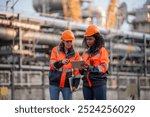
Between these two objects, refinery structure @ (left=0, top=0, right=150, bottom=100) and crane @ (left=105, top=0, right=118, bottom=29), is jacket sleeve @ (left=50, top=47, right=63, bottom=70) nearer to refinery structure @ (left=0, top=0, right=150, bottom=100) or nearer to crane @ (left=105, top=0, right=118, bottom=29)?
refinery structure @ (left=0, top=0, right=150, bottom=100)

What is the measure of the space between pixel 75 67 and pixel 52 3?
18911 mm

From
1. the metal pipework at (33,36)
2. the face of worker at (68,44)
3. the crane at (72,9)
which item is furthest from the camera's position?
the crane at (72,9)

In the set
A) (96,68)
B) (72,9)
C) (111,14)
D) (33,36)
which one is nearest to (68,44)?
(96,68)

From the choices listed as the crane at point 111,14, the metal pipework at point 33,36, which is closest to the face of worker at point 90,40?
the metal pipework at point 33,36

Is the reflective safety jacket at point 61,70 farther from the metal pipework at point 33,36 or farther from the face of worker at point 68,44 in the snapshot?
the metal pipework at point 33,36

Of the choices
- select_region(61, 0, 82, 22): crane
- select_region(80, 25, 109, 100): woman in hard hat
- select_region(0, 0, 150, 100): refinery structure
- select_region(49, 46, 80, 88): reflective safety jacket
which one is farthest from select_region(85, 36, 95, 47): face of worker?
select_region(61, 0, 82, 22): crane

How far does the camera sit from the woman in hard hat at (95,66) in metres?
4.49


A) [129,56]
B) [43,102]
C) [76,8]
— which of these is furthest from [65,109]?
[76,8]

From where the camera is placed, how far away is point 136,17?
2298cm

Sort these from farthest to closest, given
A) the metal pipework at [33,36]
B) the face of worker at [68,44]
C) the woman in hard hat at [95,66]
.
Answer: the metal pipework at [33,36] < the face of worker at [68,44] < the woman in hard hat at [95,66]

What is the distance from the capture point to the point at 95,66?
451 cm

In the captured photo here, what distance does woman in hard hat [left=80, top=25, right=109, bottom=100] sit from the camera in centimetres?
449

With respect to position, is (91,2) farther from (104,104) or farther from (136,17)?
(104,104)

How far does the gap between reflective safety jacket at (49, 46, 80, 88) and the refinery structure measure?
11.5ft
